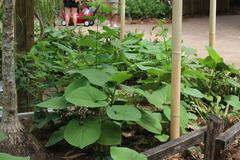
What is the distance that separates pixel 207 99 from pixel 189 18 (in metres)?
13.7

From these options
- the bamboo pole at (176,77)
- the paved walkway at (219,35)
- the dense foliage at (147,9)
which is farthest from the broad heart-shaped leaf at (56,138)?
the dense foliage at (147,9)

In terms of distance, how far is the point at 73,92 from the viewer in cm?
305

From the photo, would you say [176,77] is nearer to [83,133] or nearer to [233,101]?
[83,133]

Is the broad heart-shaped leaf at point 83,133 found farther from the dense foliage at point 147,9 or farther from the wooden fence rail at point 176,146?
the dense foliage at point 147,9

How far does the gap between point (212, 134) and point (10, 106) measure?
124 centimetres

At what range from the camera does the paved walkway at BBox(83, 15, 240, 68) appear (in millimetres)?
9164

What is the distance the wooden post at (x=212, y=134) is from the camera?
307 centimetres

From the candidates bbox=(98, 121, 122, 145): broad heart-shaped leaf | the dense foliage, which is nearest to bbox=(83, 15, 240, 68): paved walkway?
the dense foliage

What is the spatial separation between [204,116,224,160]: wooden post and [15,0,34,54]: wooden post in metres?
2.05

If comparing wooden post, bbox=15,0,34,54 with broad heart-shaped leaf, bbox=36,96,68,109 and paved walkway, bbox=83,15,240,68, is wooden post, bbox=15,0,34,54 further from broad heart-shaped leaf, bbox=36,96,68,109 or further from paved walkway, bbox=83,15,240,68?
paved walkway, bbox=83,15,240,68

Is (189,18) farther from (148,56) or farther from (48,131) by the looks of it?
(48,131)

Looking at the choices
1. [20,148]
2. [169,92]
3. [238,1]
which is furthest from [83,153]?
[238,1]

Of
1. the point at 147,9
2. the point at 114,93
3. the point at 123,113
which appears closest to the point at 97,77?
the point at 114,93

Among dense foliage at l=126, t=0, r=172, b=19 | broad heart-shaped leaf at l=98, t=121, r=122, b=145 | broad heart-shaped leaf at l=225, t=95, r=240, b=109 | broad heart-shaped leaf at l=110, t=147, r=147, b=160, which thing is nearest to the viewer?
broad heart-shaped leaf at l=110, t=147, r=147, b=160
